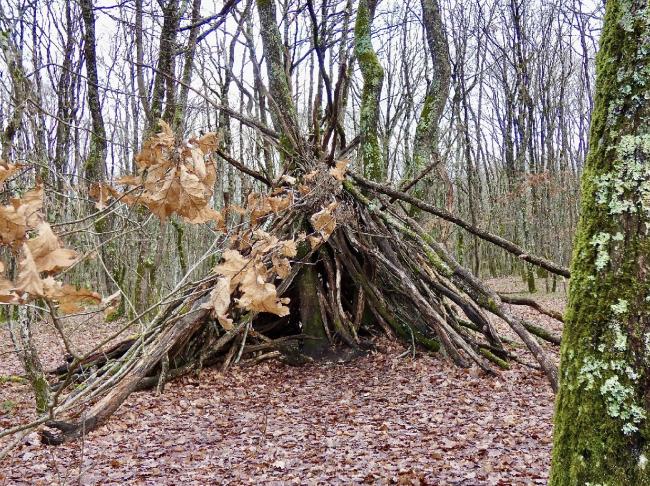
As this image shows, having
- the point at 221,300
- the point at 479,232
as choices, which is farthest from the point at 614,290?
the point at 479,232

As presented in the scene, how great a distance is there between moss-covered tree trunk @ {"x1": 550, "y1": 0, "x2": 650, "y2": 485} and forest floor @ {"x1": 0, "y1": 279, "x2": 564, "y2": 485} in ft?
6.39

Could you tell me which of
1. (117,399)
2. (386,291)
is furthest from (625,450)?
(386,291)

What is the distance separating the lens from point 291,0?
15516 millimetres

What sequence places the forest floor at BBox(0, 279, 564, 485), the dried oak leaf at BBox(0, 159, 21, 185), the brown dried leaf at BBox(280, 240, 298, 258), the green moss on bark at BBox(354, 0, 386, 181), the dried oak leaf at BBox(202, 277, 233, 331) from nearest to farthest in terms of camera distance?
the dried oak leaf at BBox(0, 159, 21, 185)
the dried oak leaf at BBox(202, 277, 233, 331)
the brown dried leaf at BBox(280, 240, 298, 258)
the forest floor at BBox(0, 279, 564, 485)
the green moss on bark at BBox(354, 0, 386, 181)

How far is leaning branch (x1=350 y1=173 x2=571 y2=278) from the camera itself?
5.68m

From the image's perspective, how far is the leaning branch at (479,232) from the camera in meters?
5.68

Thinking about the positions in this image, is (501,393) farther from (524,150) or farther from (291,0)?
(524,150)

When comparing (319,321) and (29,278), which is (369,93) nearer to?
(319,321)

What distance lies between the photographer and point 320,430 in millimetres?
4680

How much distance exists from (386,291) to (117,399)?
4034mm

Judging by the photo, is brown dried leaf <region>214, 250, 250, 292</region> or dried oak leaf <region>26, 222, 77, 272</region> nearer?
dried oak leaf <region>26, 222, 77, 272</region>

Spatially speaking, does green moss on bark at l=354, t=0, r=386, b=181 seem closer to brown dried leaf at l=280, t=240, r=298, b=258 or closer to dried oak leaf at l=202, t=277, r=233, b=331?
brown dried leaf at l=280, t=240, r=298, b=258

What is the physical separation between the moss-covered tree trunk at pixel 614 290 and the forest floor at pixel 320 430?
1.95 metres

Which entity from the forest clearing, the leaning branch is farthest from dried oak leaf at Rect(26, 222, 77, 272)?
the leaning branch
